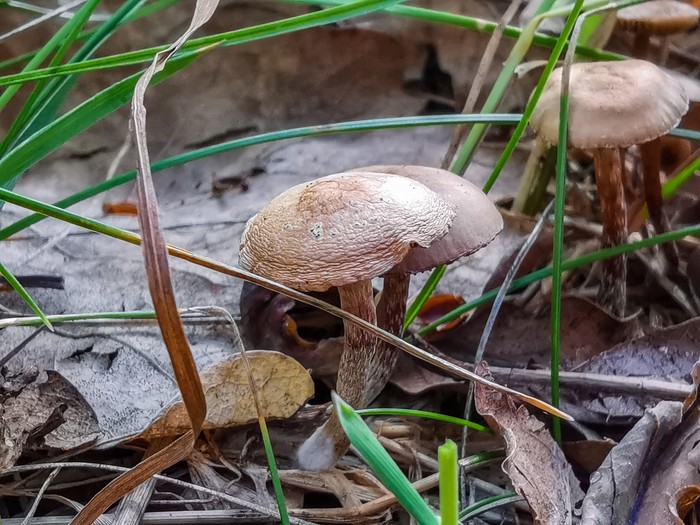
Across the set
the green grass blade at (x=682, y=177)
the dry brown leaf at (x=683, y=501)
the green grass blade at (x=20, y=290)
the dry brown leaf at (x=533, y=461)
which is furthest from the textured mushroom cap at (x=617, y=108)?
the green grass blade at (x=20, y=290)

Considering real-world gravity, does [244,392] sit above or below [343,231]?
below

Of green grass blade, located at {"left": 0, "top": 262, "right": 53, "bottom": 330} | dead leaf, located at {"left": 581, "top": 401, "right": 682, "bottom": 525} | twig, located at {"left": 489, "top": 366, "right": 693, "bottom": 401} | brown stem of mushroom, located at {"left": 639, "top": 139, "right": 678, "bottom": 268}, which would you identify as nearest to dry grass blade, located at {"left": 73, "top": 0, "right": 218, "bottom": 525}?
green grass blade, located at {"left": 0, "top": 262, "right": 53, "bottom": 330}

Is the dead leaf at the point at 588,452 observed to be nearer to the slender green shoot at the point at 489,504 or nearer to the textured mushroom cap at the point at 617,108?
the slender green shoot at the point at 489,504

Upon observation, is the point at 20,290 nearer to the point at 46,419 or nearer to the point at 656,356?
the point at 46,419

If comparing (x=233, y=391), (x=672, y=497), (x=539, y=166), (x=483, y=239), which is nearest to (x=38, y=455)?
(x=233, y=391)

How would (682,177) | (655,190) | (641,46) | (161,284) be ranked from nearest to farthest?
(161,284) < (682,177) < (655,190) < (641,46)

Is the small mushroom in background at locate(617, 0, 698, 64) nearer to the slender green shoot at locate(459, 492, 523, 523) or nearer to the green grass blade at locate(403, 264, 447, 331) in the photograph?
the green grass blade at locate(403, 264, 447, 331)

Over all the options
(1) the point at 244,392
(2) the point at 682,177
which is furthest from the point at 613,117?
(1) the point at 244,392

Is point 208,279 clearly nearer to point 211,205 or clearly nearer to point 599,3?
point 211,205
